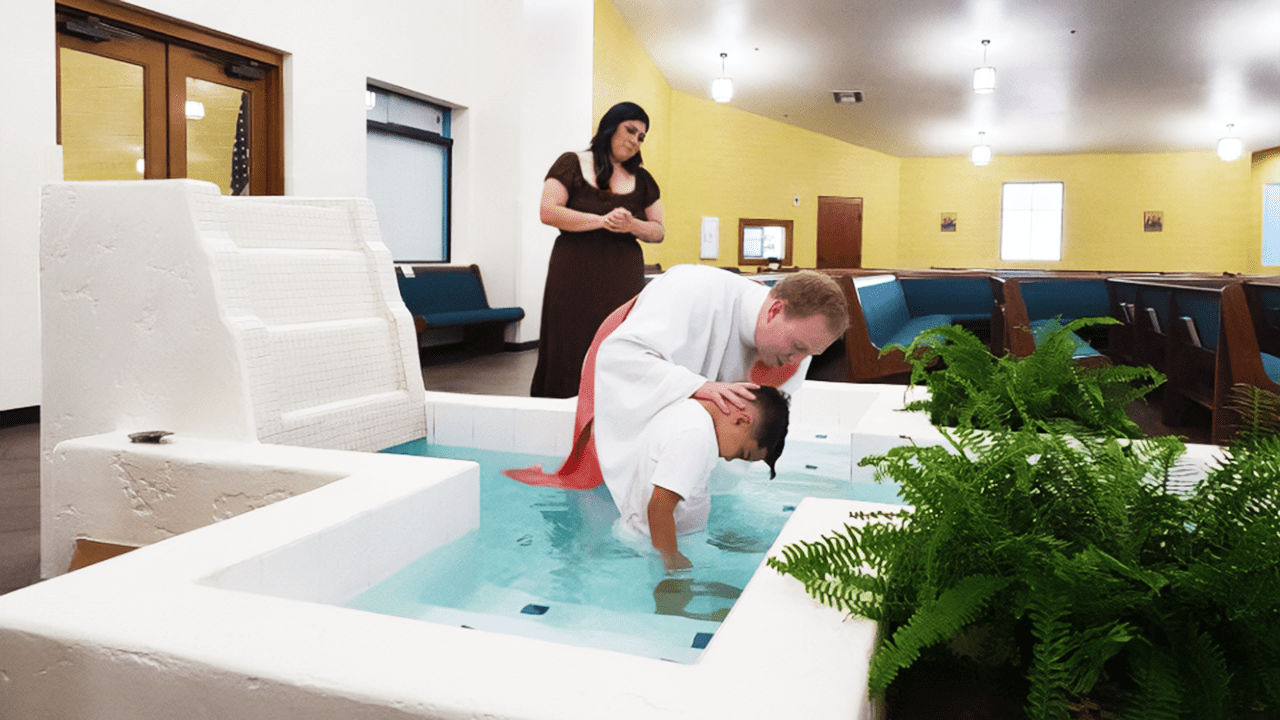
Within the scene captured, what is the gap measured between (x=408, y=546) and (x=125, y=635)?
809 mm

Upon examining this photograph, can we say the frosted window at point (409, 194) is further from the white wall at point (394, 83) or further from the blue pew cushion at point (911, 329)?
the blue pew cushion at point (911, 329)

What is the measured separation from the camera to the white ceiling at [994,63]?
9.12 meters

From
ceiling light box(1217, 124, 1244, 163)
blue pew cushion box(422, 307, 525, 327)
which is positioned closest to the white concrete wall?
blue pew cushion box(422, 307, 525, 327)

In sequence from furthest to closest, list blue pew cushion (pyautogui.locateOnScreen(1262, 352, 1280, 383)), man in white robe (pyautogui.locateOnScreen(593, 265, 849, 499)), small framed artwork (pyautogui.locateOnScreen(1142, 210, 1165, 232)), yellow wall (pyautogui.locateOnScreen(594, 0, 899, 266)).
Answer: small framed artwork (pyautogui.locateOnScreen(1142, 210, 1165, 232)) < yellow wall (pyautogui.locateOnScreen(594, 0, 899, 266)) < blue pew cushion (pyautogui.locateOnScreen(1262, 352, 1280, 383)) < man in white robe (pyautogui.locateOnScreen(593, 265, 849, 499))

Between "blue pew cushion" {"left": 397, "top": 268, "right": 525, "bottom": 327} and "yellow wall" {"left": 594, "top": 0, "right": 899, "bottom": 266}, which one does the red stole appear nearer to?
"blue pew cushion" {"left": 397, "top": 268, "right": 525, "bottom": 327}

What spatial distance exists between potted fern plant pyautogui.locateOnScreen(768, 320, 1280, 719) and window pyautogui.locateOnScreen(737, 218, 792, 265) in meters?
14.0

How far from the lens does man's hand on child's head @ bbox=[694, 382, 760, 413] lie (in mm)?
2145

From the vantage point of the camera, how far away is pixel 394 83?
309 inches

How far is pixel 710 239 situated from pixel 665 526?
41.9 ft

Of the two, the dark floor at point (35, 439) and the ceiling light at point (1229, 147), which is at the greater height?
the ceiling light at point (1229, 147)

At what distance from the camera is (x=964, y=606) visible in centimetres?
102

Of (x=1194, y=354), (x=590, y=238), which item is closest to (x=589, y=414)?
(x=590, y=238)

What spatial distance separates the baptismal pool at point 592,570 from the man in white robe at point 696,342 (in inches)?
9.0

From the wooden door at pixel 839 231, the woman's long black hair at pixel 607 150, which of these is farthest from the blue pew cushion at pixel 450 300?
the wooden door at pixel 839 231
